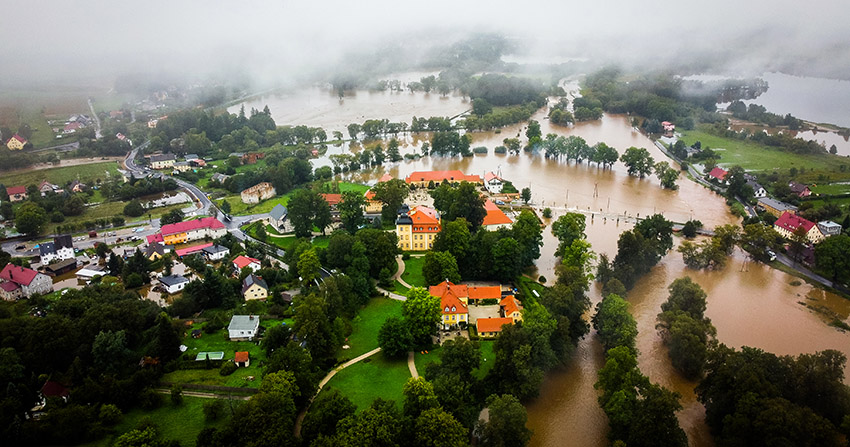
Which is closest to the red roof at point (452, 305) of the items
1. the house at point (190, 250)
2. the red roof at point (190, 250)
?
the house at point (190, 250)

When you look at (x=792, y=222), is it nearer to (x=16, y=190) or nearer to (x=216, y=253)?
(x=216, y=253)

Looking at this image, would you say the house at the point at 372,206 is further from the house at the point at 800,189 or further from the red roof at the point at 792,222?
the house at the point at 800,189

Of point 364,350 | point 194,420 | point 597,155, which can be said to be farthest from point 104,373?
point 597,155

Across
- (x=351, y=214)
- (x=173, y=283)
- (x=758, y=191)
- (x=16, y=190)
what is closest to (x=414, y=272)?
(x=351, y=214)

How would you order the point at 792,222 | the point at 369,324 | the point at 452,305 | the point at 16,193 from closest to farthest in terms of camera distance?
the point at 452,305
the point at 369,324
the point at 792,222
the point at 16,193

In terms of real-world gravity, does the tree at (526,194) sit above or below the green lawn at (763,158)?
below

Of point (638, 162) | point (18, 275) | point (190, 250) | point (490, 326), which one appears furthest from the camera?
point (638, 162)

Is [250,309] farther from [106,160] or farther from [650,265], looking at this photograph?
[106,160]
